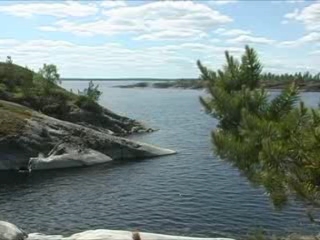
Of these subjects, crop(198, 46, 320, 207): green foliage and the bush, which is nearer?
crop(198, 46, 320, 207): green foliage

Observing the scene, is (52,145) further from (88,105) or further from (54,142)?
(88,105)

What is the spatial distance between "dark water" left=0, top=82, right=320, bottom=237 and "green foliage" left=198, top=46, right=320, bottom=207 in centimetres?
1589

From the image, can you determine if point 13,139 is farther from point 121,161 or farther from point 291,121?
point 291,121

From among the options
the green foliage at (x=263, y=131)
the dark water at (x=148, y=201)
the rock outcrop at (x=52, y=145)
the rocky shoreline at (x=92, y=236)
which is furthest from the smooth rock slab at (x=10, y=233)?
the rock outcrop at (x=52, y=145)

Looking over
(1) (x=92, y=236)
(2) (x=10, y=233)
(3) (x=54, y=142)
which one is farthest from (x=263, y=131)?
(3) (x=54, y=142)

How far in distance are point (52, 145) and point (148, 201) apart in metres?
27.9

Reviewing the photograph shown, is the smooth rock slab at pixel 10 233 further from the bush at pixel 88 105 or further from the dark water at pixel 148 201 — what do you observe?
the bush at pixel 88 105

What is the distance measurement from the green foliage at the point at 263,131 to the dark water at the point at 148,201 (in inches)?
626

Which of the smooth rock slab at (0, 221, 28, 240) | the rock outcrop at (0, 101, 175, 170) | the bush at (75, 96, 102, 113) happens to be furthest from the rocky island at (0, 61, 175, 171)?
the smooth rock slab at (0, 221, 28, 240)

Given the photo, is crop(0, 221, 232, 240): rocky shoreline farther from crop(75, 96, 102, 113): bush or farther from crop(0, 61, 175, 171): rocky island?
crop(75, 96, 102, 113): bush

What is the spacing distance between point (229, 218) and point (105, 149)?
37.1 m

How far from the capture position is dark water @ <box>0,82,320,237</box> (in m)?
41.2

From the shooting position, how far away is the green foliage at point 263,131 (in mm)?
12508

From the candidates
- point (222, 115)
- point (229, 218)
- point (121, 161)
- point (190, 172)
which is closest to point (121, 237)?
point (229, 218)
